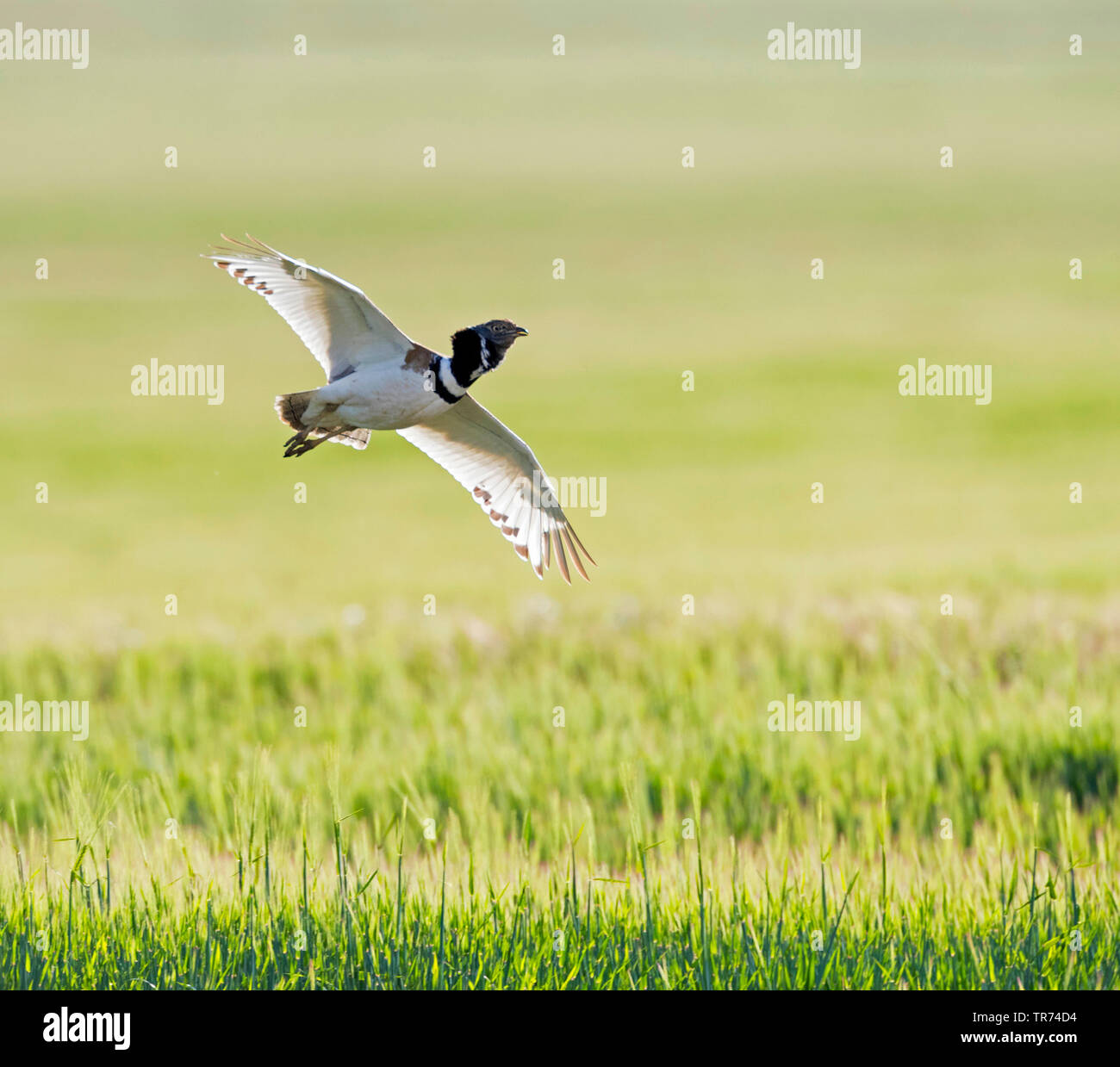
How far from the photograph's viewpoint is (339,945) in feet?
19.5

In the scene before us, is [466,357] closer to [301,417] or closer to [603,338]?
[301,417]

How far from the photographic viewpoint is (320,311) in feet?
24.1

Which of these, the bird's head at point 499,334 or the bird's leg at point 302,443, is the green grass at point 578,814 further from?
the bird's head at point 499,334

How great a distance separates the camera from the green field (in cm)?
627

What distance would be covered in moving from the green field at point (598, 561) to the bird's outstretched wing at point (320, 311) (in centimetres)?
195

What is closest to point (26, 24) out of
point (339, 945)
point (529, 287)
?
point (529, 287)

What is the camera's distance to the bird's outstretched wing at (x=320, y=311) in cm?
711

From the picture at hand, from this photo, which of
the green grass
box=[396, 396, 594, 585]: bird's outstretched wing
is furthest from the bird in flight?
the green grass

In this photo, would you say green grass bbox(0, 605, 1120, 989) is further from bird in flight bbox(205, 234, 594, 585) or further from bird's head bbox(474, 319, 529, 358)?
bird's head bbox(474, 319, 529, 358)

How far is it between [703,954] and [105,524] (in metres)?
23.8

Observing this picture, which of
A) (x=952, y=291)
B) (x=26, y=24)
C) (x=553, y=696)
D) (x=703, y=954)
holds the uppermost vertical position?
(x=26, y=24)

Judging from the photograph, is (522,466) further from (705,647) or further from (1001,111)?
(1001,111)

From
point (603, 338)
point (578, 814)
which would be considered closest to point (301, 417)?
point (578, 814)

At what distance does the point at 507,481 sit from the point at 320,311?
1756 mm
